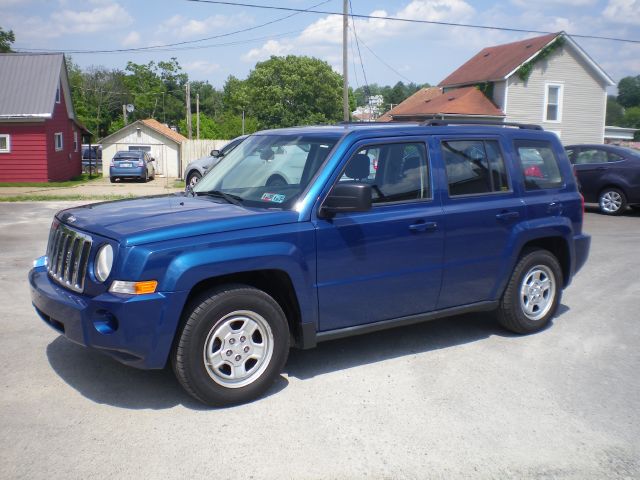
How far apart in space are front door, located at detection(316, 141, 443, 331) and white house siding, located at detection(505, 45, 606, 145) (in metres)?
33.8

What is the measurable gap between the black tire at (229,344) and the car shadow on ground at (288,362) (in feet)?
0.68

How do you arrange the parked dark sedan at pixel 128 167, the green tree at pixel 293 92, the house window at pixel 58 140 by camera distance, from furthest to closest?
the green tree at pixel 293 92, the parked dark sedan at pixel 128 167, the house window at pixel 58 140

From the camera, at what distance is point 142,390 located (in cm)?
479

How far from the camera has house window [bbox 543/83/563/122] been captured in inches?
1495

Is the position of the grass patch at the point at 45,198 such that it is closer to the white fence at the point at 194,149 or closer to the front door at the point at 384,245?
the white fence at the point at 194,149

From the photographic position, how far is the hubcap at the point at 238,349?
14.6 ft

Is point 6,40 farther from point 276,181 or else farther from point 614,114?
point 614,114

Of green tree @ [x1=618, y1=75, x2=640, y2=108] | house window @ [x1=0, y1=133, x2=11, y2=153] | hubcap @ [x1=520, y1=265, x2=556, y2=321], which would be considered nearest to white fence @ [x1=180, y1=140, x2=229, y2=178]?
house window @ [x1=0, y1=133, x2=11, y2=153]

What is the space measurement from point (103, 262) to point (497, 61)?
38977 mm

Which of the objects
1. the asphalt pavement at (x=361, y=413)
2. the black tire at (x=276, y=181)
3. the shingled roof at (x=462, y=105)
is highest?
the shingled roof at (x=462, y=105)

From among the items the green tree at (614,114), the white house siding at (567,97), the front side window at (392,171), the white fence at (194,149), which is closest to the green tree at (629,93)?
the green tree at (614,114)

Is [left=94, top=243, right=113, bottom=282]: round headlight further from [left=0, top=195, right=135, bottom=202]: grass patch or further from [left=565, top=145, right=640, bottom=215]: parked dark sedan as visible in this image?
[left=0, top=195, right=135, bottom=202]: grass patch

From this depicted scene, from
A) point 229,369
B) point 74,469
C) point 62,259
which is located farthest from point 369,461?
point 62,259

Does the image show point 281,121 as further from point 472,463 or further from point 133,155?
point 472,463
